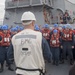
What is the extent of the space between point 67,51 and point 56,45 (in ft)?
1.91

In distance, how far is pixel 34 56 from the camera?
287 centimetres

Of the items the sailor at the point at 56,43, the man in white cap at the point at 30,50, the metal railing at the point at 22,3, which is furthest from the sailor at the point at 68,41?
the metal railing at the point at 22,3

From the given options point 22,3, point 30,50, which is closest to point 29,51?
point 30,50

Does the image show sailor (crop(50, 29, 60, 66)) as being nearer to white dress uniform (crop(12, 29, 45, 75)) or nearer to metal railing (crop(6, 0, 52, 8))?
white dress uniform (crop(12, 29, 45, 75))

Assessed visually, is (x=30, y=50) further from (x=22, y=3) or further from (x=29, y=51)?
(x=22, y=3)

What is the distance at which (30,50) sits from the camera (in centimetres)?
287

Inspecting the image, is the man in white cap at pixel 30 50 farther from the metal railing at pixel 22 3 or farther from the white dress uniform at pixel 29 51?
the metal railing at pixel 22 3

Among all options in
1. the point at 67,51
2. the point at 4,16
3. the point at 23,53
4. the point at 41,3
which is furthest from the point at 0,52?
the point at 4,16

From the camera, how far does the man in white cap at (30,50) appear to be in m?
2.86

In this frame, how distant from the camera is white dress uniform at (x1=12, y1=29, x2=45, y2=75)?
286 cm

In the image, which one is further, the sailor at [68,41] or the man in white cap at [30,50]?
the sailor at [68,41]

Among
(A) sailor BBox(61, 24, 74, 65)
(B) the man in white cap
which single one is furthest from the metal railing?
(B) the man in white cap

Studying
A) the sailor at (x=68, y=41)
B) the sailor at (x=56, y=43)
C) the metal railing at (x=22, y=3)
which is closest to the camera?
the sailor at (x=56, y=43)

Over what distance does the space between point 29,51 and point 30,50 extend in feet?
0.06
